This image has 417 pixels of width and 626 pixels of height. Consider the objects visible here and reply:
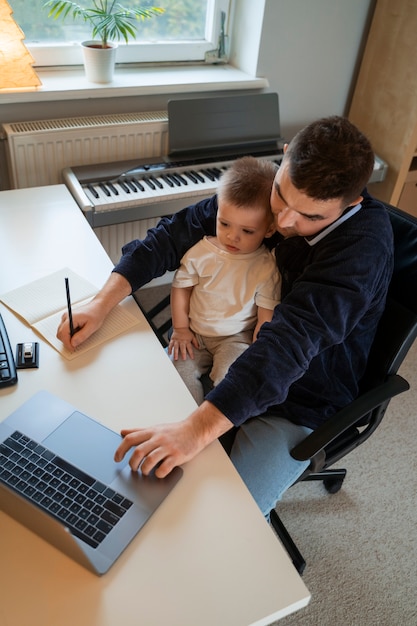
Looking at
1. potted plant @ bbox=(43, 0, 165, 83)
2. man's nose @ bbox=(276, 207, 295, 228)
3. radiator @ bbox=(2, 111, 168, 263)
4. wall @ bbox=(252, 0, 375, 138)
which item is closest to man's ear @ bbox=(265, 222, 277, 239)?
man's nose @ bbox=(276, 207, 295, 228)

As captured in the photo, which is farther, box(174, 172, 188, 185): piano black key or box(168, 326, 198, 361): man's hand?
box(174, 172, 188, 185): piano black key

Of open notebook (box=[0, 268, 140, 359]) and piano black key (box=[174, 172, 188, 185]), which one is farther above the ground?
open notebook (box=[0, 268, 140, 359])

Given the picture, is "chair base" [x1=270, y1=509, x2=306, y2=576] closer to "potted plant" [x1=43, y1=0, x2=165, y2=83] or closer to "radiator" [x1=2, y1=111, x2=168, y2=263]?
"radiator" [x1=2, y1=111, x2=168, y2=263]

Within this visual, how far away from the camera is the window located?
209 cm

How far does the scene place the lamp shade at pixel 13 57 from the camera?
1.81m

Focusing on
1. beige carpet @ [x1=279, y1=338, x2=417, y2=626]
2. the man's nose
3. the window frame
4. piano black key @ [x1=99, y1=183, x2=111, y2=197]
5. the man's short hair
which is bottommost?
beige carpet @ [x1=279, y1=338, x2=417, y2=626]

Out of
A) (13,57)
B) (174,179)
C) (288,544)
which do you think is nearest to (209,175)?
(174,179)

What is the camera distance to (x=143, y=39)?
7.63ft

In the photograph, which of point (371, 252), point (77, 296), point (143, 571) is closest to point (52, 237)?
point (77, 296)

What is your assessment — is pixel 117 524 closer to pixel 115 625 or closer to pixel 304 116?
pixel 115 625

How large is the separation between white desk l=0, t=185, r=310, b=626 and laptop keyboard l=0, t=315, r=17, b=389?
2 cm

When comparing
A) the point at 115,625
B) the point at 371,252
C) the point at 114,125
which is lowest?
the point at 115,625

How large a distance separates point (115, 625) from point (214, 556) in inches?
7.0

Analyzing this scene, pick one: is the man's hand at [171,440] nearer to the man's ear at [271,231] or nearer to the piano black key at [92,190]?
the man's ear at [271,231]
